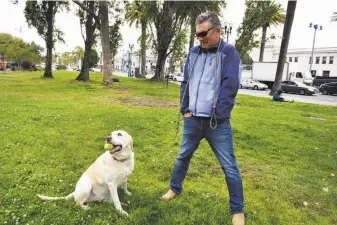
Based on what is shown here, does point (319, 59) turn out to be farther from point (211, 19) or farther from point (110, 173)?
point (110, 173)

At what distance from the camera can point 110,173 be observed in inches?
149

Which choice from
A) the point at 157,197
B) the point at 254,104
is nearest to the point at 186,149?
the point at 157,197

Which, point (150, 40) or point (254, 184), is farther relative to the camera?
point (150, 40)

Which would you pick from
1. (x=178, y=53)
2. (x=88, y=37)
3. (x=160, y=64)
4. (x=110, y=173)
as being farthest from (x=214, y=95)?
(x=160, y=64)

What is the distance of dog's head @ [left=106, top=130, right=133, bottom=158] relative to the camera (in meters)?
3.64

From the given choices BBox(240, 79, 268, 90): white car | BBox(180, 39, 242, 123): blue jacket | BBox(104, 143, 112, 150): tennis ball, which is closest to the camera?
BBox(180, 39, 242, 123): blue jacket

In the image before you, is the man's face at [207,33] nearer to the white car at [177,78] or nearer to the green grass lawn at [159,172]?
the green grass lawn at [159,172]

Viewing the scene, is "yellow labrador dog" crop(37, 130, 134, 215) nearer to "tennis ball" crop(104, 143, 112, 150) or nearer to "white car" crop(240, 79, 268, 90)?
"tennis ball" crop(104, 143, 112, 150)

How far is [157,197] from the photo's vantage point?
4.35 meters

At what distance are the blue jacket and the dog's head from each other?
0.89 metres

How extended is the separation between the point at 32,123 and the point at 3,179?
13.4ft

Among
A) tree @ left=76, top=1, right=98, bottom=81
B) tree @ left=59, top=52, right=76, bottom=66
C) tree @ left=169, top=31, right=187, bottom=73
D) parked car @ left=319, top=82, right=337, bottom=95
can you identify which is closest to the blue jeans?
tree @ left=169, top=31, right=187, bottom=73

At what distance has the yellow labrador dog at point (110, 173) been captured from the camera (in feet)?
12.3

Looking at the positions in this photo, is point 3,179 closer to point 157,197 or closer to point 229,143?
point 157,197
